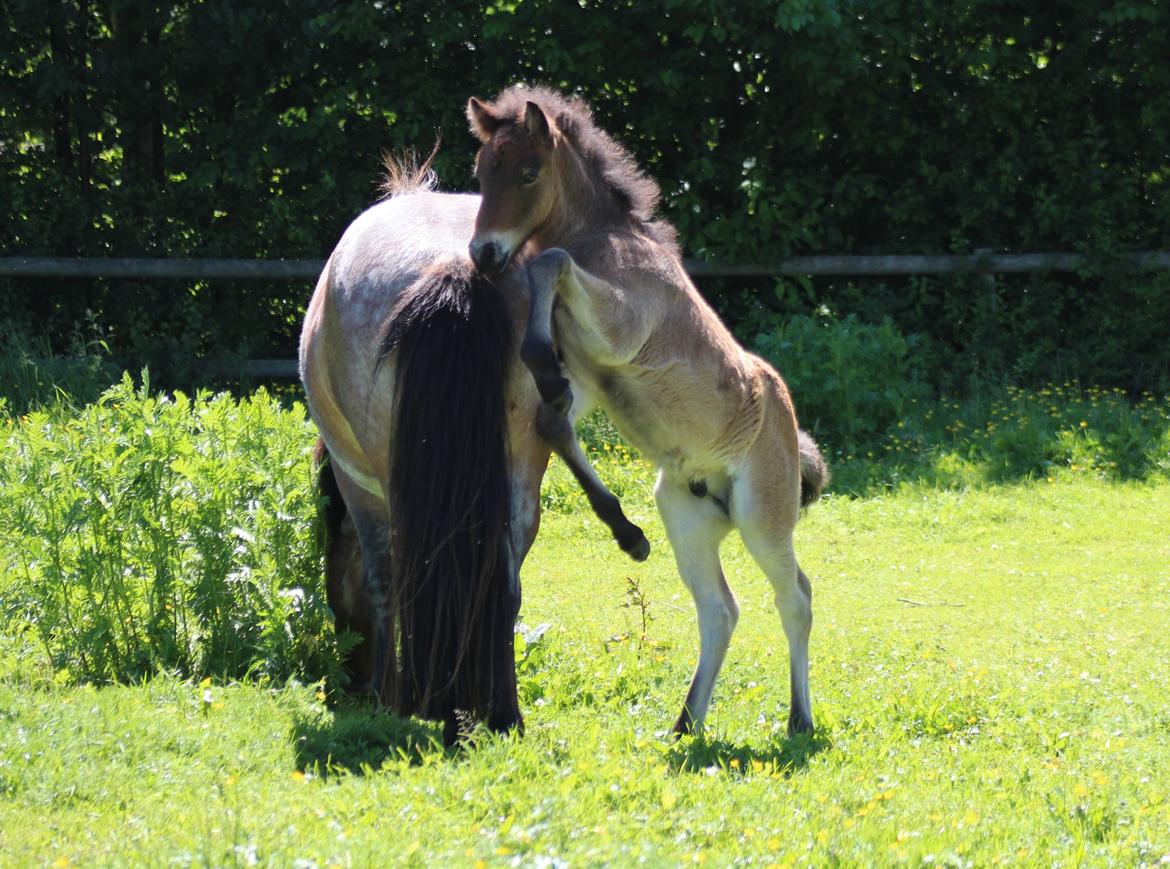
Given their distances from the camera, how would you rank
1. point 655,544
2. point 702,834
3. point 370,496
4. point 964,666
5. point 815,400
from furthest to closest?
point 815,400
point 655,544
point 964,666
point 370,496
point 702,834

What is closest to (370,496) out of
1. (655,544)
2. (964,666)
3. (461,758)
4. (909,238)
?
(461,758)

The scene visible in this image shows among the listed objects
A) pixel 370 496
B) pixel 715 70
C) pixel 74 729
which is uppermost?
pixel 715 70

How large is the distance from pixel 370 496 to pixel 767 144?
32.2 feet

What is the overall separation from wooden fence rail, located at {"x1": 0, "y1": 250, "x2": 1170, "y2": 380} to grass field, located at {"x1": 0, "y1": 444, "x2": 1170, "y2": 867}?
239 inches

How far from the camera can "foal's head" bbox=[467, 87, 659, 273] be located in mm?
4816

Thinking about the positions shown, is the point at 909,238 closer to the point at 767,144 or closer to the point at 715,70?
the point at 767,144

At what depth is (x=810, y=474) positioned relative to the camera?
21.5 ft

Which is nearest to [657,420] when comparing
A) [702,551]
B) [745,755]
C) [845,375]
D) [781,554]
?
[702,551]

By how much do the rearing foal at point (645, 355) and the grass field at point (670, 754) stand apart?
1.93 feet

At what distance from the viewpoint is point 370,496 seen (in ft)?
17.6

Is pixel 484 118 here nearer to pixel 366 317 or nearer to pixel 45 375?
pixel 366 317

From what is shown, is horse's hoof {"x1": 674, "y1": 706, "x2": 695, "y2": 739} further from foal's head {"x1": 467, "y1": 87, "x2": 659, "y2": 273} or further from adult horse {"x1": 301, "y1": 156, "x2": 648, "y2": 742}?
foal's head {"x1": 467, "y1": 87, "x2": 659, "y2": 273}

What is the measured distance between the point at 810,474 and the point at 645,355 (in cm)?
169

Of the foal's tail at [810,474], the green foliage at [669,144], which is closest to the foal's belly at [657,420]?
the foal's tail at [810,474]
